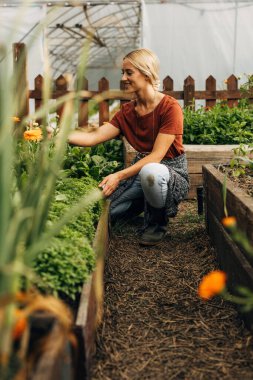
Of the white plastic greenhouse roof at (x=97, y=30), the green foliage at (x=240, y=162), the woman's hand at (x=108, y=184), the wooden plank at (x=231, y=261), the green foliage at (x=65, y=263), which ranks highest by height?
Answer: the white plastic greenhouse roof at (x=97, y=30)

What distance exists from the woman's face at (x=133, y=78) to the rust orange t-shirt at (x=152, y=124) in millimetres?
155

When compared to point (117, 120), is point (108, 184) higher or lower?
lower

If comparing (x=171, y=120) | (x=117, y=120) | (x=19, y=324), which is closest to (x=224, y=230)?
(x=171, y=120)

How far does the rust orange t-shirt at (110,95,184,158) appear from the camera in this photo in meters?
3.02

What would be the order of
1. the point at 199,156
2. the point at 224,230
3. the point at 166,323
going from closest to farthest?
the point at 166,323 → the point at 224,230 → the point at 199,156

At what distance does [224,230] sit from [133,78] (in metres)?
1.09

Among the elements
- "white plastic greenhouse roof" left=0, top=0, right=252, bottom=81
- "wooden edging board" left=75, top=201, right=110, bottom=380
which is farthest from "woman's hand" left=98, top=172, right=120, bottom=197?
"white plastic greenhouse roof" left=0, top=0, right=252, bottom=81

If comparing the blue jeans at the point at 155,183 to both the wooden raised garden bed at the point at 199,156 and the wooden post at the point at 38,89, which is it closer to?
the wooden raised garden bed at the point at 199,156

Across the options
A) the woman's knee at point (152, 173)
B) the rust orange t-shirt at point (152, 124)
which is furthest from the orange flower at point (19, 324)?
the rust orange t-shirt at point (152, 124)

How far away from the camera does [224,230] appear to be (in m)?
2.45

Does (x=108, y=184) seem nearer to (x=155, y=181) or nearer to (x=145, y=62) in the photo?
(x=155, y=181)

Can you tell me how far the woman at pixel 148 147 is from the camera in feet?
9.71

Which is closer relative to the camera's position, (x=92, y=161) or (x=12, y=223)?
(x=12, y=223)

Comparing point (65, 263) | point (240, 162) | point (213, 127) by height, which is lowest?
point (65, 263)
